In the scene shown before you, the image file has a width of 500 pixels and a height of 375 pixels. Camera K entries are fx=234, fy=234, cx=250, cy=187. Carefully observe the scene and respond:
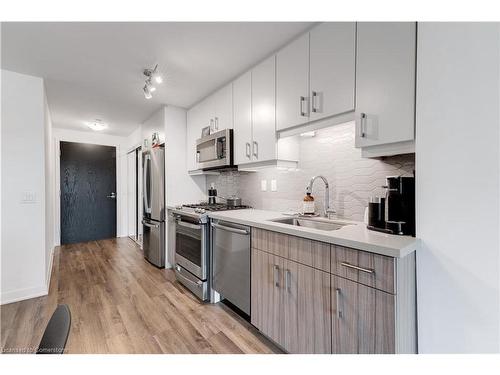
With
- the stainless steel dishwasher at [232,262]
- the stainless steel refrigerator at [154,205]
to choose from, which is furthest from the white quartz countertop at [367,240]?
the stainless steel refrigerator at [154,205]

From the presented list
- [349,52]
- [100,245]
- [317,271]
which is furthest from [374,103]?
[100,245]

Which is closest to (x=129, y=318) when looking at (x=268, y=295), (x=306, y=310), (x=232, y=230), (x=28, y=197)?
(x=232, y=230)

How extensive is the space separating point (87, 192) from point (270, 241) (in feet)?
14.9

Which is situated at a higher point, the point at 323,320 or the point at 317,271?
the point at 317,271

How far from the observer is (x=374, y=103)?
132 cm

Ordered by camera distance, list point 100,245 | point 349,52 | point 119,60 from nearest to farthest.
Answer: point 349,52 → point 119,60 → point 100,245

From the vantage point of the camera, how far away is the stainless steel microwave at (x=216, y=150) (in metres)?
2.47

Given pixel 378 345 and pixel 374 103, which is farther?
pixel 374 103

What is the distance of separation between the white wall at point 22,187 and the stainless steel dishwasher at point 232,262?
6.08 ft

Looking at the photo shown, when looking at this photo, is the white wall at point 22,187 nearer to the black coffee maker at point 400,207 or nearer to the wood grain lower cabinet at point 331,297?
the wood grain lower cabinet at point 331,297

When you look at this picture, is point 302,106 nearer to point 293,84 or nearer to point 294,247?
point 293,84
